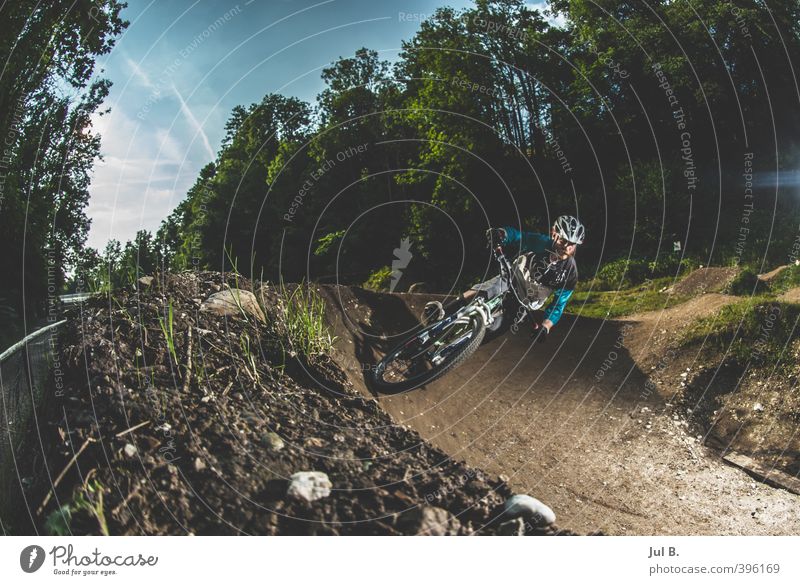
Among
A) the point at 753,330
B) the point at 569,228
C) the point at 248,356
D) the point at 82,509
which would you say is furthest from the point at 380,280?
the point at 753,330

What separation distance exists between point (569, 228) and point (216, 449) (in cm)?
244

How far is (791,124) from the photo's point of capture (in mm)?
3949

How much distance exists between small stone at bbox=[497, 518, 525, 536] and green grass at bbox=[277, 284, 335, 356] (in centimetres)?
154

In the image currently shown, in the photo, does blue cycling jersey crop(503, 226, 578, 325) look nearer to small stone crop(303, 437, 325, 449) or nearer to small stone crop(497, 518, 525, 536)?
small stone crop(497, 518, 525, 536)

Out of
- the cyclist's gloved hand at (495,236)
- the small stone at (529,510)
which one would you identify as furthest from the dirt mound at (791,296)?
the small stone at (529,510)

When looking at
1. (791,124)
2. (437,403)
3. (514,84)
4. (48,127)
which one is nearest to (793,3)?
(791,124)

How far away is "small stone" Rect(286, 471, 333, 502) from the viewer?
239 cm

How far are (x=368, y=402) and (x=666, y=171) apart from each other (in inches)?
102

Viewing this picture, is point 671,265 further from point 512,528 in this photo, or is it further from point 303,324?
point 303,324

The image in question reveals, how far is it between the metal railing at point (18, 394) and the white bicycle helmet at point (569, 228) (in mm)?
3053

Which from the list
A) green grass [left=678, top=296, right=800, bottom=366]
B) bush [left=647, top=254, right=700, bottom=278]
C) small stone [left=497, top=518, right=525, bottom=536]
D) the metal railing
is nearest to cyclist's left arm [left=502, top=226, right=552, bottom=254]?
bush [left=647, top=254, right=700, bottom=278]

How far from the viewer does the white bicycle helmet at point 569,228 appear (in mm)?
3379

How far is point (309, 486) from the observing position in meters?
2.42
